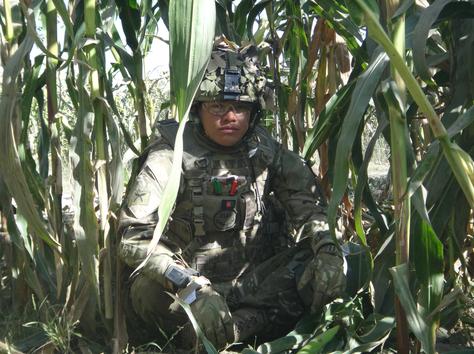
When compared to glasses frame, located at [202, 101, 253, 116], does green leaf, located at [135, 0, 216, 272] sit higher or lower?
higher

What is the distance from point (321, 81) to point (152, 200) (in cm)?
89

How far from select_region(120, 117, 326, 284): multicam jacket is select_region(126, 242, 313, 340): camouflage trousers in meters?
0.05

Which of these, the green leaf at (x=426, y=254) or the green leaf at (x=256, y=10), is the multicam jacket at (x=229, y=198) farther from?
the green leaf at (x=426, y=254)

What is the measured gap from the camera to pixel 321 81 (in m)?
2.63

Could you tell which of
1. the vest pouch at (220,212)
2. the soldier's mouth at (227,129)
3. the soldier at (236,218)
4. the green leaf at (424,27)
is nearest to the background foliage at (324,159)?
the green leaf at (424,27)

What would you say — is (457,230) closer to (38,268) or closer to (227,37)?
(227,37)

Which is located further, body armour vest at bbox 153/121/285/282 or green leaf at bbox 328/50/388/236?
body armour vest at bbox 153/121/285/282

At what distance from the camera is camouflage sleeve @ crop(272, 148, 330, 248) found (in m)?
2.33

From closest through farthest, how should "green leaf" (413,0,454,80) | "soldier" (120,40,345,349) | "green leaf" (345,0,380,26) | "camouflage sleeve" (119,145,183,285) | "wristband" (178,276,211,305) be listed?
1. "green leaf" (345,0,380,26)
2. "green leaf" (413,0,454,80)
3. "wristband" (178,276,211,305)
4. "camouflage sleeve" (119,145,183,285)
5. "soldier" (120,40,345,349)

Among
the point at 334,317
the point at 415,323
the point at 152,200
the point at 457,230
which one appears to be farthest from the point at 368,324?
the point at 152,200

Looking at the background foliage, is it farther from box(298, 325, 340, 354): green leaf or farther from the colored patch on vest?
the colored patch on vest

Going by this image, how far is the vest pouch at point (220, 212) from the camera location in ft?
7.48

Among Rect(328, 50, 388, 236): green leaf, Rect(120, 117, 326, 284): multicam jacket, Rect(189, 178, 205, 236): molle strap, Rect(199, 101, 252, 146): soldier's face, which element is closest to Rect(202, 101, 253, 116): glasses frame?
Rect(199, 101, 252, 146): soldier's face

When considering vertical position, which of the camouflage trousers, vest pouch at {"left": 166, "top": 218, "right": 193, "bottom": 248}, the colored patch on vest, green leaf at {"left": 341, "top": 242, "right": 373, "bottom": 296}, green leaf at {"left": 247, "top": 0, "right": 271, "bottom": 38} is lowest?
the camouflage trousers
